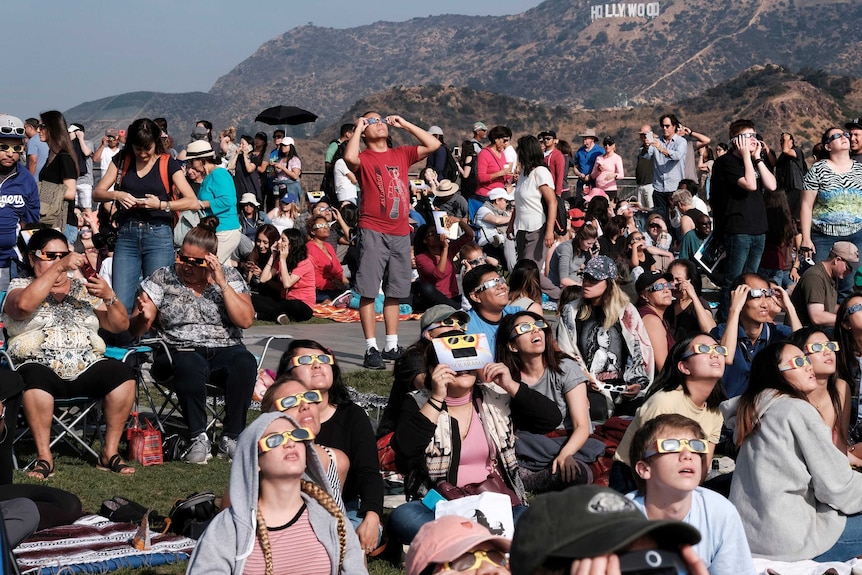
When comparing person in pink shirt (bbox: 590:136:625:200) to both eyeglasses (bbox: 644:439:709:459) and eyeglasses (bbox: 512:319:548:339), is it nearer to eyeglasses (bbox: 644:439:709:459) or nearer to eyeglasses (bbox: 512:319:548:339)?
eyeglasses (bbox: 512:319:548:339)

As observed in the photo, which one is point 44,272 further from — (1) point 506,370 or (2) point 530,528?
(2) point 530,528

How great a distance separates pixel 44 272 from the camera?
7.33 m

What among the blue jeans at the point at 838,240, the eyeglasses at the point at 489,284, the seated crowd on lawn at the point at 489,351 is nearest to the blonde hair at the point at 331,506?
the seated crowd on lawn at the point at 489,351

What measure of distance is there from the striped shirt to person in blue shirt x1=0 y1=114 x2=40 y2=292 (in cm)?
614

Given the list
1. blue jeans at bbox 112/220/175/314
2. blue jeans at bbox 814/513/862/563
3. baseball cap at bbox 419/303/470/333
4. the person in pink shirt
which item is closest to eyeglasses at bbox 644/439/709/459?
blue jeans at bbox 814/513/862/563

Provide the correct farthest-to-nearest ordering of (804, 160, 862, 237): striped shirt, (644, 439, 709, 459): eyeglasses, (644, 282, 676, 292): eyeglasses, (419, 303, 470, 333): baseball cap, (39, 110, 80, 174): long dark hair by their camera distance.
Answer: (39, 110, 80, 174): long dark hair → (804, 160, 862, 237): striped shirt → (644, 282, 676, 292): eyeglasses → (419, 303, 470, 333): baseball cap → (644, 439, 709, 459): eyeglasses

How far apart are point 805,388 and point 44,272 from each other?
4327mm

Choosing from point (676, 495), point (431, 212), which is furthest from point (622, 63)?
point (676, 495)

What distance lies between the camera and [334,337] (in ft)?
40.3

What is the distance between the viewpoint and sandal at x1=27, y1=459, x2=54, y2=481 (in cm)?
716

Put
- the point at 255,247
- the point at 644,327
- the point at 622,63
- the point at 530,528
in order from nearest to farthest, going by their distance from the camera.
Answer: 1. the point at 530,528
2. the point at 644,327
3. the point at 255,247
4. the point at 622,63

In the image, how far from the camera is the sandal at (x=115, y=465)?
744 centimetres

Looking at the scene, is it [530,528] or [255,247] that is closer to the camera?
[530,528]

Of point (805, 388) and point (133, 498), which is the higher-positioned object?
point (805, 388)
